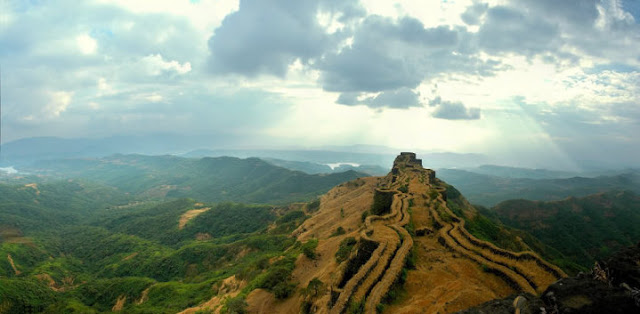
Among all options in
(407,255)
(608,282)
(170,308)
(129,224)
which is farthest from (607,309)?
(129,224)

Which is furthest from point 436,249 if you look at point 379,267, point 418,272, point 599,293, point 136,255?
point 136,255

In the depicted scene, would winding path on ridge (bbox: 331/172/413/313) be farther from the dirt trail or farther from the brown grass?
the dirt trail

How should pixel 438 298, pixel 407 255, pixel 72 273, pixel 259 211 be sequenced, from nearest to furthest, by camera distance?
pixel 438 298 < pixel 407 255 < pixel 72 273 < pixel 259 211

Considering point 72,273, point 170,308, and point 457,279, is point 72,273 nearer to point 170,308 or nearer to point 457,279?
point 170,308

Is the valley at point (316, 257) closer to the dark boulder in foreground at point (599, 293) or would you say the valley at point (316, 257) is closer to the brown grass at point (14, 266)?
the brown grass at point (14, 266)

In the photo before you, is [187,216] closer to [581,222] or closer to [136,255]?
[136,255]

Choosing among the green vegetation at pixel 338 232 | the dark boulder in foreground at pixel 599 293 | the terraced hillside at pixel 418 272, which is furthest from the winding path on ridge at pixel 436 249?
the green vegetation at pixel 338 232
